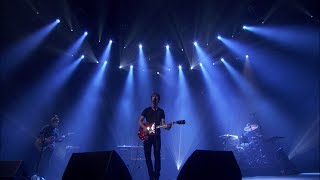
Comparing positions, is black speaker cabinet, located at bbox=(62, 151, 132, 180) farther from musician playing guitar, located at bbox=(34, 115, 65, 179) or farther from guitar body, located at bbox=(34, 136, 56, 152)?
guitar body, located at bbox=(34, 136, 56, 152)

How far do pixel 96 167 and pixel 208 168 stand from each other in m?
1.15

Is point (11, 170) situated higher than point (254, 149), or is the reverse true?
point (11, 170)

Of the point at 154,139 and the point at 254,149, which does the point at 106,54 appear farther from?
the point at 254,149

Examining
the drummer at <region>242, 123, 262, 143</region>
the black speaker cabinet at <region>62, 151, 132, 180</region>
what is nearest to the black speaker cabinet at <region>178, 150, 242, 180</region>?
the black speaker cabinet at <region>62, 151, 132, 180</region>

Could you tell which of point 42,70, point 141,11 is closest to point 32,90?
point 42,70

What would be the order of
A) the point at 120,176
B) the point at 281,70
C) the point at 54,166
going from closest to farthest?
1. the point at 120,176
2. the point at 54,166
3. the point at 281,70

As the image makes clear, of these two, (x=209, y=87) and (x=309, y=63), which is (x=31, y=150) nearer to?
(x=209, y=87)

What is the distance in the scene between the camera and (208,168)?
2.61 meters

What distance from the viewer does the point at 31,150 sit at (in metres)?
9.85

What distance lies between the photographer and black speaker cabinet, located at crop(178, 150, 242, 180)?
8.52 ft

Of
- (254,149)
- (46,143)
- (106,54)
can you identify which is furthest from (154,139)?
(106,54)

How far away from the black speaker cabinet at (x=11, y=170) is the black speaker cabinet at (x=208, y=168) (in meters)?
3.11

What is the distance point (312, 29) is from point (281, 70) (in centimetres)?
237

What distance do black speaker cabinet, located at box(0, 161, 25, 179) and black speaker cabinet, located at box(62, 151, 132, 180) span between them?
7.21 feet
